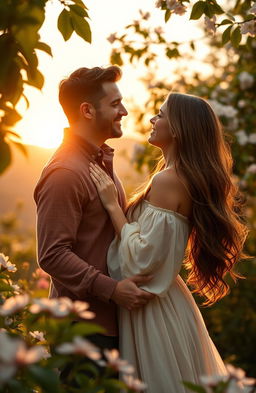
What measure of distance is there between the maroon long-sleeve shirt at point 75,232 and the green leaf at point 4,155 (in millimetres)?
1048

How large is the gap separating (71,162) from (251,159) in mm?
3427

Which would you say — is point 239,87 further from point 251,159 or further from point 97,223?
point 97,223

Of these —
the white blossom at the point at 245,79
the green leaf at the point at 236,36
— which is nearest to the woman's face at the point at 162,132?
the green leaf at the point at 236,36

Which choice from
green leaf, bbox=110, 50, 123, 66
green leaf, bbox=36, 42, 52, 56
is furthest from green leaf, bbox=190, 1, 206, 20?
green leaf, bbox=110, 50, 123, 66

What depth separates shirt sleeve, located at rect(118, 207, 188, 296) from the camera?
2.26 meters

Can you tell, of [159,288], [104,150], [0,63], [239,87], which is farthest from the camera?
[239,87]

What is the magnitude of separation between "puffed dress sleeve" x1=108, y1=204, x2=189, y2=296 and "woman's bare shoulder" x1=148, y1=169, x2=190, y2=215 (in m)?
0.03

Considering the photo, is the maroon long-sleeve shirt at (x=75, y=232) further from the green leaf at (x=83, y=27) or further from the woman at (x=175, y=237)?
the green leaf at (x=83, y=27)

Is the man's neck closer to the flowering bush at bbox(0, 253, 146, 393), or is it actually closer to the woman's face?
the woman's face

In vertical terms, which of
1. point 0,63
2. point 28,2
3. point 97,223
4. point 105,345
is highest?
point 28,2

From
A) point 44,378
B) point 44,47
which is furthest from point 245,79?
point 44,378

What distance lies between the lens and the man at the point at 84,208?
7.25ft

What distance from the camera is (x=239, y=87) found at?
5738 millimetres

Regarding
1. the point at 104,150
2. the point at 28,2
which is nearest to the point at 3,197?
the point at 104,150
